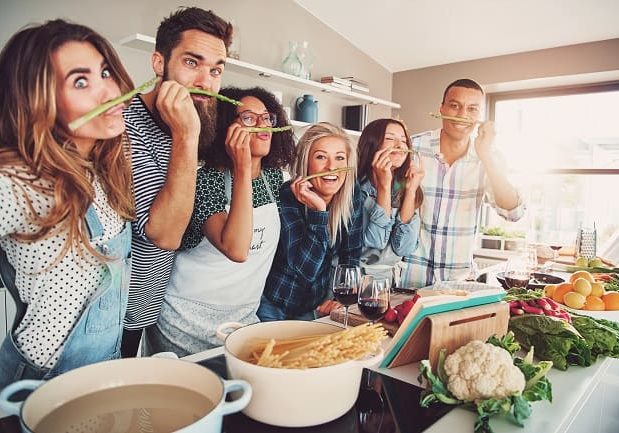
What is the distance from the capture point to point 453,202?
8.00 ft

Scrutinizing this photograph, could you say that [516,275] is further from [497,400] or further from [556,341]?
[497,400]

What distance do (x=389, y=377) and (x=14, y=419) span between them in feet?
2.29

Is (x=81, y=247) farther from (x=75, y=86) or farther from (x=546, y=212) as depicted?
(x=546, y=212)

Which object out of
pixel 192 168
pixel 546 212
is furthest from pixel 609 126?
pixel 192 168

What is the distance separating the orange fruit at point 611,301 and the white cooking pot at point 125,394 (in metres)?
1.41

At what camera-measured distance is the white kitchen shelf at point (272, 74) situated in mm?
2590

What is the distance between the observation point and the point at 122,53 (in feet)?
8.79

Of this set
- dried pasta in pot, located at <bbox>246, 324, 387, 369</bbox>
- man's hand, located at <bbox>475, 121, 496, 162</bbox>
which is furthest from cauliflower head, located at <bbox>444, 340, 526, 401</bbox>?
man's hand, located at <bbox>475, 121, 496, 162</bbox>

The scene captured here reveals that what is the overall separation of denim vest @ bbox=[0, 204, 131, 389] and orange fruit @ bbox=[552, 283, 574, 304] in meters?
1.41

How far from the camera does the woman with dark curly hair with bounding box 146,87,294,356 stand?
4.81 feet

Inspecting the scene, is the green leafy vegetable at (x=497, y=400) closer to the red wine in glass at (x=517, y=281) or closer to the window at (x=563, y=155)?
the red wine in glass at (x=517, y=281)

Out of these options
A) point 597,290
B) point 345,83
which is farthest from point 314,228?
point 345,83

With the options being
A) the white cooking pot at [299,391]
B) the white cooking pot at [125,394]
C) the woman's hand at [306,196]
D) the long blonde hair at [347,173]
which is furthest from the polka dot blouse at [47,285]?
the long blonde hair at [347,173]

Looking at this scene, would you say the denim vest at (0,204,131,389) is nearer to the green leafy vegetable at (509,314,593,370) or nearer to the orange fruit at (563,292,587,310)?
the green leafy vegetable at (509,314,593,370)
